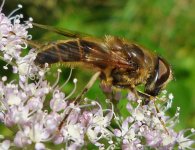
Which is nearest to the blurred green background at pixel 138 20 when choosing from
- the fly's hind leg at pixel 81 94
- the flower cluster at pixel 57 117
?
the flower cluster at pixel 57 117

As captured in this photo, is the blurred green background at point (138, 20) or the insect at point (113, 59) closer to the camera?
the insect at point (113, 59)

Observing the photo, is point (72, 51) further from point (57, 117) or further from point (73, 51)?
point (57, 117)

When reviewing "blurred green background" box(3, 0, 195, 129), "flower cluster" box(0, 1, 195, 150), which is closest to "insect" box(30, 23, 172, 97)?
"flower cluster" box(0, 1, 195, 150)

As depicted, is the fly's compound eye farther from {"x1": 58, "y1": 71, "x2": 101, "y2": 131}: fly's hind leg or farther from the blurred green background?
the blurred green background

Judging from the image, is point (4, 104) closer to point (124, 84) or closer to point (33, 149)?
point (33, 149)

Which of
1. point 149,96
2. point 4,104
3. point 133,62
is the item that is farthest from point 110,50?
point 4,104

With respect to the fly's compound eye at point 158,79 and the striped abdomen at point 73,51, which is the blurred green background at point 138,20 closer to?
the fly's compound eye at point 158,79

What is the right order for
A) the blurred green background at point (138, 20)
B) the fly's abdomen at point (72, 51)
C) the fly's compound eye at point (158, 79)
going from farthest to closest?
1. the blurred green background at point (138, 20)
2. the fly's compound eye at point (158, 79)
3. the fly's abdomen at point (72, 51)
